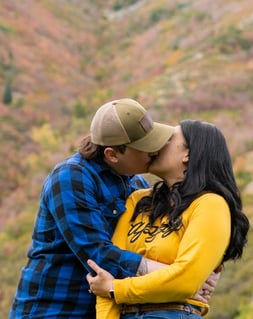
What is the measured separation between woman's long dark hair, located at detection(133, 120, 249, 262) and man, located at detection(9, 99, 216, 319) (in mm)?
134

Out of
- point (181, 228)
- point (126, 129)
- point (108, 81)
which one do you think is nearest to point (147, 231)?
point (181, 228)

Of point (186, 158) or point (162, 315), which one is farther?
point (186, 158)

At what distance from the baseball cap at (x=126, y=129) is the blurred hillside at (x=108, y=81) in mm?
5879

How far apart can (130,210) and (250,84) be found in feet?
66.4

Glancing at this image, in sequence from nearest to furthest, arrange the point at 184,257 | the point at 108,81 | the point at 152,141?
the point at 184,257
the point at 152,141
the point at 108,81

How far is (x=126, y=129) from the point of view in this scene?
264 centimetres

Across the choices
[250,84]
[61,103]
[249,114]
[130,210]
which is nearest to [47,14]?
[61,103]

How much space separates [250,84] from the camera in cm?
2244

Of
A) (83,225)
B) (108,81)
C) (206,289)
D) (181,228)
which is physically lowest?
(108,81)

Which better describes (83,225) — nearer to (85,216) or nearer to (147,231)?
(85,216)

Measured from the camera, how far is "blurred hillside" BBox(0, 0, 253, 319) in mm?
15745

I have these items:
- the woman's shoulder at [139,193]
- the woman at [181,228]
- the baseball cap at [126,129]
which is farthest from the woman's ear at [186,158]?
the woman's shoulder at [139,193]

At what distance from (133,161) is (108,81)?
29.8 metres

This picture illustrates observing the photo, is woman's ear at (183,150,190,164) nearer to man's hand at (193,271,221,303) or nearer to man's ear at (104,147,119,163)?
man's ear at (104,147,119,163)
